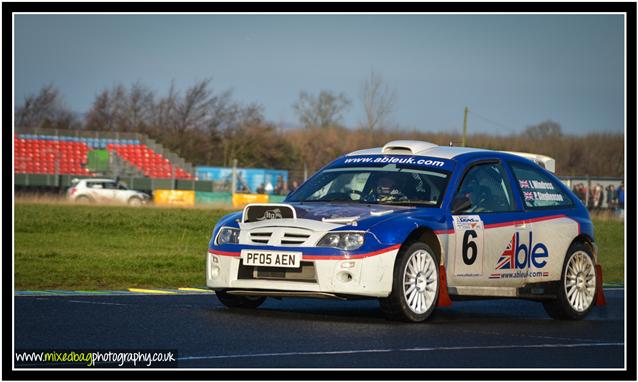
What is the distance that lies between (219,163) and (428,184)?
212ft

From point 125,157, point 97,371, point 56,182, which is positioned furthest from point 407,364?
point 125,157

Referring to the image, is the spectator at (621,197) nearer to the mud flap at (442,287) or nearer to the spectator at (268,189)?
the spectator at (268,189)

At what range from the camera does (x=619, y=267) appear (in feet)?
73.4

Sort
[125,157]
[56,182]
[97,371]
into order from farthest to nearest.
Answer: [125,157]
[56,182]
[97,371]

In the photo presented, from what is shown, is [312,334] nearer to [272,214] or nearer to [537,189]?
[272,214]

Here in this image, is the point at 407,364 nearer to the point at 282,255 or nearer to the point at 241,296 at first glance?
the point at 282,255

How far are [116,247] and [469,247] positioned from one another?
1489 cm

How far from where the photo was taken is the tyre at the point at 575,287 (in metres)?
10.3

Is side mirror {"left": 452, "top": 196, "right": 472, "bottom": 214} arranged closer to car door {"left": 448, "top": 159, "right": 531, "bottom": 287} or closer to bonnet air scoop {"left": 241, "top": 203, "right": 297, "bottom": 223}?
car door {"left": 448, "top": 159, "right": 531, "bottom": 287}

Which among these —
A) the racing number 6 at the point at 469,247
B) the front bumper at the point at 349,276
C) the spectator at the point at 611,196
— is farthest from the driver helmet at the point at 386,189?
the spectator at the point at 611,196

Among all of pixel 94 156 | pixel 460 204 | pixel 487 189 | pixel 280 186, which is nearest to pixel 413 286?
pixel 460 204

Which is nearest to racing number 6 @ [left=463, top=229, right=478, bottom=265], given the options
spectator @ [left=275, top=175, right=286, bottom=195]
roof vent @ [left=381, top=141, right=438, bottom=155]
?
roof vent @ [left=381, top=141, right=438, bottom=155]

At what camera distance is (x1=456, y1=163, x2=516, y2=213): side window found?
999 centimetres

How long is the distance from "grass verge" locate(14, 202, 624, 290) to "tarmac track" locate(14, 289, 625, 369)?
413 centimetres
